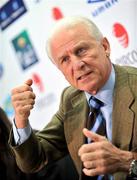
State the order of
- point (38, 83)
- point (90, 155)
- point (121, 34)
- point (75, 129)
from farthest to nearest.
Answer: point (38, 83)
point (121, 34)
point (75, 129)
point (90, 155)

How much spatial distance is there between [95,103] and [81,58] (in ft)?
0.49

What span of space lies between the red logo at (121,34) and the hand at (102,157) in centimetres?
75

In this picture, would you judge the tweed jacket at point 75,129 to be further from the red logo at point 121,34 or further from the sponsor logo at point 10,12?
the sponsor logo at point 10,12

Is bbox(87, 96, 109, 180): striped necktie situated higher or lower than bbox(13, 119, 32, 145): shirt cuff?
lower

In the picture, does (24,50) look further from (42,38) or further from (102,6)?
(102,6)

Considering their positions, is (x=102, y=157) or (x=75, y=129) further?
(x=75, y=129)

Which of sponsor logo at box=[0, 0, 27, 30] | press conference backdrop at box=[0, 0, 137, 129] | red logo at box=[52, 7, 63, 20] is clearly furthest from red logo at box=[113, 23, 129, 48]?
sponsor logo at box=[0, 0, 27, 30]

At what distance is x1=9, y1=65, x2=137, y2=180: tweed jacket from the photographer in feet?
3.44

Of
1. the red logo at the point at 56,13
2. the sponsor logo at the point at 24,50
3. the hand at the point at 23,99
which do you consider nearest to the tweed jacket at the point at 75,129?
the hand at the point at 23,99

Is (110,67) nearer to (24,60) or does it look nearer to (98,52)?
(98,52)

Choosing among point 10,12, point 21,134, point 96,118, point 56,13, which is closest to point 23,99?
point 21,134

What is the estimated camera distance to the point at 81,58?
1.11 metres

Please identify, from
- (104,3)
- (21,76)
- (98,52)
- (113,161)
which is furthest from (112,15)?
(113,161)

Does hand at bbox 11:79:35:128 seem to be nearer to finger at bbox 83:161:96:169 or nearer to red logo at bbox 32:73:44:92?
finger at bbox 83:161:96:169
